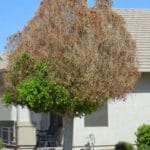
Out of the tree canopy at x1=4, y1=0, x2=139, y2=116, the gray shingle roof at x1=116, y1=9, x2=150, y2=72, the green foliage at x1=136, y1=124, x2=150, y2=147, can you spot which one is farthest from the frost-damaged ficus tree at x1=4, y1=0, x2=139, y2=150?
the gray shingle roof at x1=116, y1=9, x2=150, y2=72

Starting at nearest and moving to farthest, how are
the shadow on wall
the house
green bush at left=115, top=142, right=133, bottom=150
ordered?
green bush at left=115, top=142, right=133, bottom=150 < the house < the shadow on wall

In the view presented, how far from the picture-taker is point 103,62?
559 inches

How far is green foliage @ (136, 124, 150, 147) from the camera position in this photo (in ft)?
64.9

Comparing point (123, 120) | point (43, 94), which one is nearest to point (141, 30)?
point (123, 120)

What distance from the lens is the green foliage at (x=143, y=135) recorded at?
19781 millimetres

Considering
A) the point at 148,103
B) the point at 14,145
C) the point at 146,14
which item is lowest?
the point at 14,145

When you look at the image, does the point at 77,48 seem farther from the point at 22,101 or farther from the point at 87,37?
the point at 22,101

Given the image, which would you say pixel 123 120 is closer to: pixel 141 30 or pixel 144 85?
pixel 144 85

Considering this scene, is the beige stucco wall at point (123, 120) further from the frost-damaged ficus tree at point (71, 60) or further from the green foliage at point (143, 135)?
the frost-damaged ficus tree at point (71, 60)

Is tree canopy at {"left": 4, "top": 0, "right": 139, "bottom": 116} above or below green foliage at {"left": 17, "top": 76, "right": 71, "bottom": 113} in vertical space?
above

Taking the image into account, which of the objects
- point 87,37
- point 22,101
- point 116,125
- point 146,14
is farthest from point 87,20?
point 146,14

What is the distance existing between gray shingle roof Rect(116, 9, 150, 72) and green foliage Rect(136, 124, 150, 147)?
195 cm

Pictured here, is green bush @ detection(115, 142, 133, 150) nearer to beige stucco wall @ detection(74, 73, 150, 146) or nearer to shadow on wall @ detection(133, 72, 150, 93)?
beige stucco wall @ detection(74, 73, 150, 146)

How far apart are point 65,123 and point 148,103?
22.8 feet
